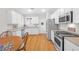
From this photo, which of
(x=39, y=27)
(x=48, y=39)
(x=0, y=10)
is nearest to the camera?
(x=0, y=10)

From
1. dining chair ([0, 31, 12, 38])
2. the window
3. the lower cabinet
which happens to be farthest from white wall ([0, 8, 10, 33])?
the lower cabinet

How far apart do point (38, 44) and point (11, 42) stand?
42 cm

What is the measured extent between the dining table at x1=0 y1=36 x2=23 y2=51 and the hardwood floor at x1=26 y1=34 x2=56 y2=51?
141 millimetres

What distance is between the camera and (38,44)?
1.76 metres

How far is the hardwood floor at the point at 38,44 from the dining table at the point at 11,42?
0.14 metres

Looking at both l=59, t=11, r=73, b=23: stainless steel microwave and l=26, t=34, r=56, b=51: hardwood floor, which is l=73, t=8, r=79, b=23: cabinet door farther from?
l=26, t=34, r=56, b=51: hardwood floor

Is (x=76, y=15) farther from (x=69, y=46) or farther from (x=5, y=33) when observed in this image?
(x=5, y=33)

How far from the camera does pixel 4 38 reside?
5.78 ft

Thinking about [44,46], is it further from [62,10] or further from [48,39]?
[62,10]

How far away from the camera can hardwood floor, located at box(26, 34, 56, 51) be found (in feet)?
5.77

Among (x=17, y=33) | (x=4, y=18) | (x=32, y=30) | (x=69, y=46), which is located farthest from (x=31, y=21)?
(x=69, y=46)
